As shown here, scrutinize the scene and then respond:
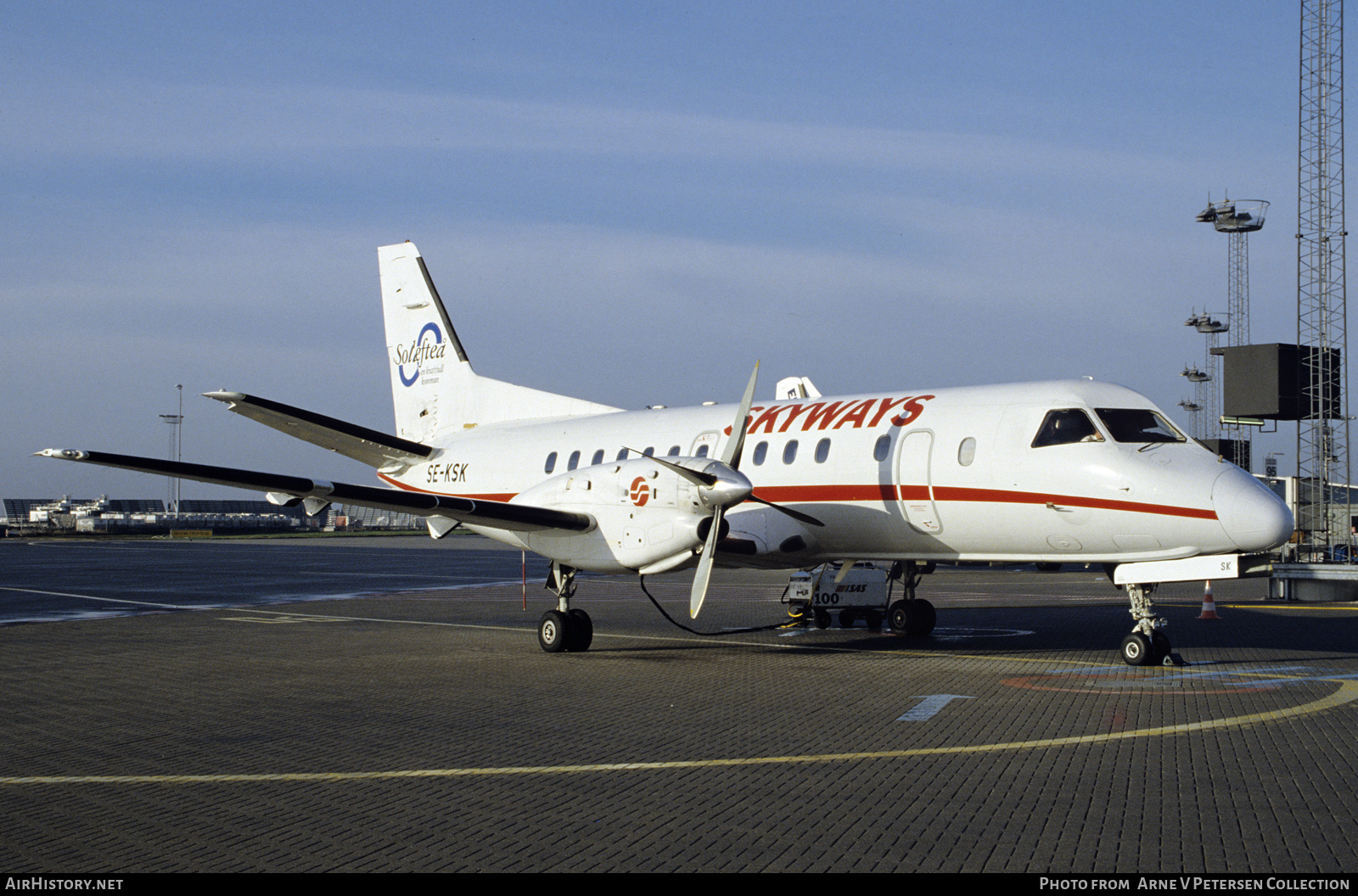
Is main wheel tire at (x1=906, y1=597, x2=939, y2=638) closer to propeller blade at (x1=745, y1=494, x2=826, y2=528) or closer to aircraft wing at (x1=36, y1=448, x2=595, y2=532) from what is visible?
propeller blade at (x1=745, y1=494, x2=826, y2=528)

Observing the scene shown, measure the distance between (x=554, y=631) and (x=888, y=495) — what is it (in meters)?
4.75

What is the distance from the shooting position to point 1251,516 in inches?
468

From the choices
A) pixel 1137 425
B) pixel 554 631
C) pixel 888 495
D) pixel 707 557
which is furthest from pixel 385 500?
pixel 1137 425

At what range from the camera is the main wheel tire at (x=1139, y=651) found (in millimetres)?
12961

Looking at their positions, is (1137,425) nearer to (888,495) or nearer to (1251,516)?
(1251,516)

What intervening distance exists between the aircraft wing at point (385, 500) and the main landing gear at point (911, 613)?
5.43 metres

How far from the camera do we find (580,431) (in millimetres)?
18766

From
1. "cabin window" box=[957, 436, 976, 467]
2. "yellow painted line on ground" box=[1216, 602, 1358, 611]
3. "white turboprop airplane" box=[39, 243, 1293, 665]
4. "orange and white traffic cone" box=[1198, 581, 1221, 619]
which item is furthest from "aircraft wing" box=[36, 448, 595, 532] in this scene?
"yellow painted line on ground" box=[1216, 602, 1358, 611]

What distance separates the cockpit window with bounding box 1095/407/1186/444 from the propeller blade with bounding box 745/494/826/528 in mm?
3840

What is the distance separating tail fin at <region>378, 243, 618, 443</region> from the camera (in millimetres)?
21203

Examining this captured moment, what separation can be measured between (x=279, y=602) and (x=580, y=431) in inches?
→ 372

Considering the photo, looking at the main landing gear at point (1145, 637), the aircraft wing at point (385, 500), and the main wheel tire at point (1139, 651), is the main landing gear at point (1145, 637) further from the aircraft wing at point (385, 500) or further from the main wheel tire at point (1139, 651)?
the aircraft wing at point (385, 500)
